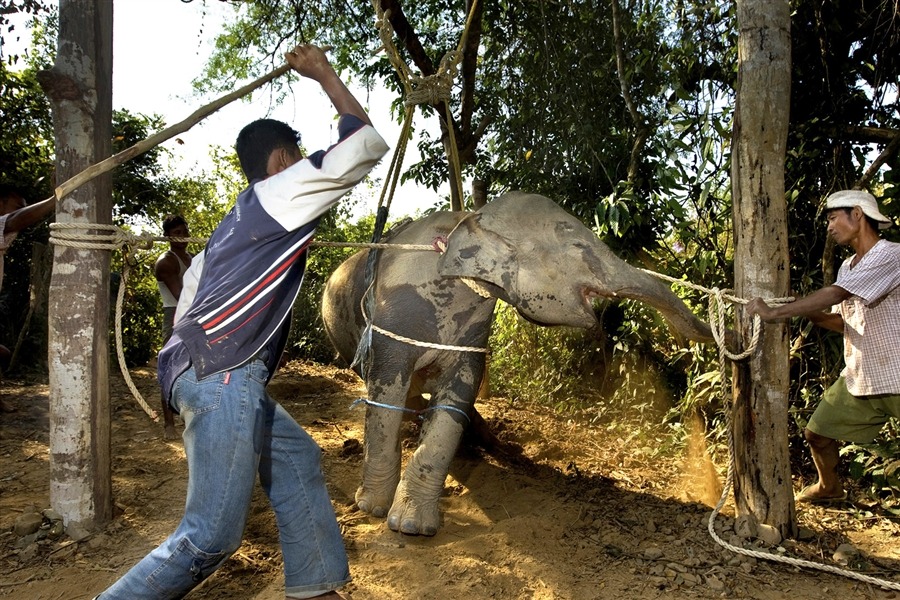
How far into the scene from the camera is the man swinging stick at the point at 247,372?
2094 mm

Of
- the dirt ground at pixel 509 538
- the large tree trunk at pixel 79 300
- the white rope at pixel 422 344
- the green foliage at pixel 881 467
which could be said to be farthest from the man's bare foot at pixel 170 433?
the green foliage at pixel 881 467

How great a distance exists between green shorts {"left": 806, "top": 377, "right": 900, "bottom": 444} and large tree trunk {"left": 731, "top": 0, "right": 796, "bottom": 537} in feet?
1.99

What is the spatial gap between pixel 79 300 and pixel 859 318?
4.08 meters

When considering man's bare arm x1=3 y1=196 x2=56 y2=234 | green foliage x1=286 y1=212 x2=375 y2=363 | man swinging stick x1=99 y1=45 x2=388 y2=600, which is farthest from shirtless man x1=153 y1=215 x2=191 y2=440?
green foliage x1=286 y1=212 x2=375 y2=363

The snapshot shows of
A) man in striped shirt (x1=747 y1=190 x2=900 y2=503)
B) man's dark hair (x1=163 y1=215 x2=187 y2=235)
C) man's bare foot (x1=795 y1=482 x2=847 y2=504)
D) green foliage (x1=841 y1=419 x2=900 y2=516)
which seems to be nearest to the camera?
man in striped shirt (x1=747 y1=190 x2=900 y2=503)

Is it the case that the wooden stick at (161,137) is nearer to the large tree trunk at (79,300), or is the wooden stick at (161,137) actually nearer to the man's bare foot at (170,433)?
the large tree trunk at (79,300)

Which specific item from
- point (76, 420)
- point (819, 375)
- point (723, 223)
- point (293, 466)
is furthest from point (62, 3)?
point (819, 375)

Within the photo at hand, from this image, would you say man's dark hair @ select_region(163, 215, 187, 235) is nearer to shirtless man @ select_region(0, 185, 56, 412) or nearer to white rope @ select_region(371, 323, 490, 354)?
shirtless man @ select_region(0, 185, 56, 412)

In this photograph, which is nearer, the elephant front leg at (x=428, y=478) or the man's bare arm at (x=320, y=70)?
the man's bare arm at (x=320, y=70)

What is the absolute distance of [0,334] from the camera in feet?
27.0

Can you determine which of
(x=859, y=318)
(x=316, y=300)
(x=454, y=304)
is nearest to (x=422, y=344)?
(x=454, y=304)

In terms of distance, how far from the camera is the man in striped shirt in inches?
128

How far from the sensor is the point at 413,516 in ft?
11.9

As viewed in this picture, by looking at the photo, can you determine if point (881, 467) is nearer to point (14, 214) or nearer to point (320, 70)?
point (320, 70)
